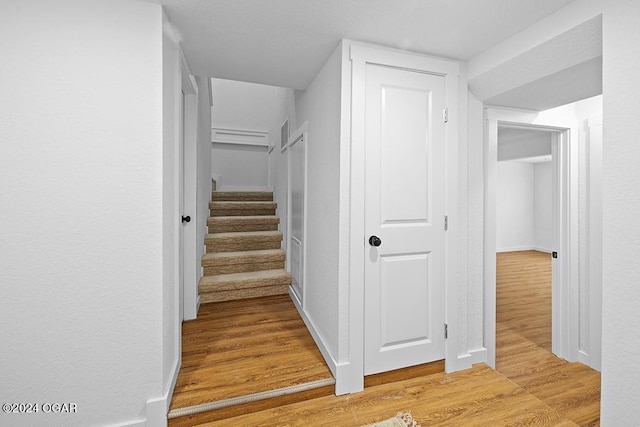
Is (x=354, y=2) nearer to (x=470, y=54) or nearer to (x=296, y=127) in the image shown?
(x=470, y=54)

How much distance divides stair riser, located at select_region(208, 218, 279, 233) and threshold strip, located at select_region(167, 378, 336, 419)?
2.46 m

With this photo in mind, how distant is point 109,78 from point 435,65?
1957 mm

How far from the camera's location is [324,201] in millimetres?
2137

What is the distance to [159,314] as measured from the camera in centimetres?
150

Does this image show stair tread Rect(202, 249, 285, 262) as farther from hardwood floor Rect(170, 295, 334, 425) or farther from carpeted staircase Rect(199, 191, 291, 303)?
hardwood floor Rect(170, 295, 334, 425)

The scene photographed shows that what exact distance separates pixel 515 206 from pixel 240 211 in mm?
7352

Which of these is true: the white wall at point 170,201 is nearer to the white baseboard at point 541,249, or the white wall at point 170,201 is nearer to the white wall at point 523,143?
the white wall at point 523,143

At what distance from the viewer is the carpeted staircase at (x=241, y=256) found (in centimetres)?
317

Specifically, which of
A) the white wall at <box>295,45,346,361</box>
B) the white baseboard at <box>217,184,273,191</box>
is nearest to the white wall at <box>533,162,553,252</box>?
the white baseboard at <box>217,184,273,191</box>

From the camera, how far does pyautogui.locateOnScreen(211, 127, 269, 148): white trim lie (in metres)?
5.36

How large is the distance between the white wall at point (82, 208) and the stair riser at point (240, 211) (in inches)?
106

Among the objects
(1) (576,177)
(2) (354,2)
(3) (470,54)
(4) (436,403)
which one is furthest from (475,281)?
(2) (354,2)

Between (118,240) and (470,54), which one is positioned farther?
(470,54)

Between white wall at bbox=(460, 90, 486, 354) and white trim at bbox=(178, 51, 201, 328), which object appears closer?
white wall at bbox=(460, 90, 486, 354)
